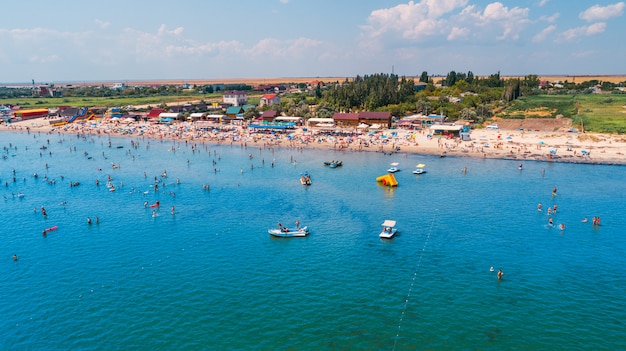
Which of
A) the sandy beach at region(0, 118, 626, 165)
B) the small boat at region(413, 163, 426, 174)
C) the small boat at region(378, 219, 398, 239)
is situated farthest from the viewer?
the sandy beach at region(0, 118, 626, 165)

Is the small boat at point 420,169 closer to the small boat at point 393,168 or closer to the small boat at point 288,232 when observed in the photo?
the small boat at point 393,168

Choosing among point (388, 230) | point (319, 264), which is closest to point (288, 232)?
point (319, 264)

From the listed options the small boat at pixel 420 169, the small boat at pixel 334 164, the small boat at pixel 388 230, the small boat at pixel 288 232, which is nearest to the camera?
the small boat at pixel 388 230

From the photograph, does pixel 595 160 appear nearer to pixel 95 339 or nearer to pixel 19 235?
pixel 95 339

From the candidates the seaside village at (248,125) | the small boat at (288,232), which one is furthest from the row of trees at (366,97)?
the small boat at (288,232)

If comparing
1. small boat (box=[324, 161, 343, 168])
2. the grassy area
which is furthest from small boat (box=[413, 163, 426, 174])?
the grassy area

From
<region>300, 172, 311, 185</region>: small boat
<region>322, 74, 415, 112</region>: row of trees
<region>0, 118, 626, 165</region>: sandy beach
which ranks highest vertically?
<region>322, 74, 415, 112</region>: row of trees

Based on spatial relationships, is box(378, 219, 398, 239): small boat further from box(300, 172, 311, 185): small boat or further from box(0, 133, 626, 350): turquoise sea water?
box(300, 172, 311, 185): small boat
